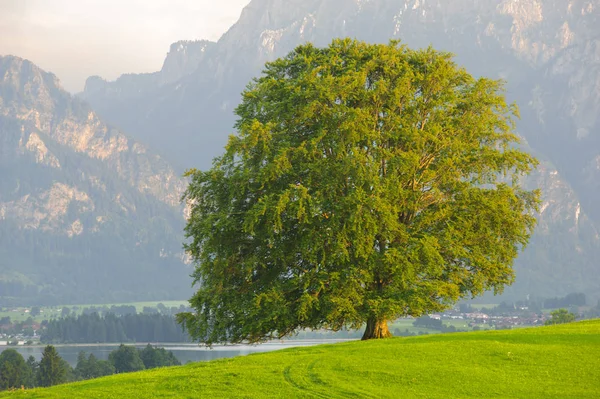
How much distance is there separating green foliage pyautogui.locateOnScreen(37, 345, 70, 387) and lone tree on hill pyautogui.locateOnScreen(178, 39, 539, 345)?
399ft

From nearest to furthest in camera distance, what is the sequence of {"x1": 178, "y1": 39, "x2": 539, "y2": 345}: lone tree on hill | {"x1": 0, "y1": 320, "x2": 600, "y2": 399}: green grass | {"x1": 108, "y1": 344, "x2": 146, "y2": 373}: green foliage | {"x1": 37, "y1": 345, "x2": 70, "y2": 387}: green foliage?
{"x1": 0, "y1": 320, "x2": 600, "y2": 399}: green grass
{"x1": 178, "y1": 39, "x2": 539, "y2": 345}: lone tree on hill
{"x1": 37, "y1": 345, "x2": 70, "y2": 387}: green foliage
{"x1": 108, "y1": 344, "x2": 146, "y2": 373}: green foliage

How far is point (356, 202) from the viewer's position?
140ft

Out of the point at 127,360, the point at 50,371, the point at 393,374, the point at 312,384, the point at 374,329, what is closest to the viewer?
the point at 312,384

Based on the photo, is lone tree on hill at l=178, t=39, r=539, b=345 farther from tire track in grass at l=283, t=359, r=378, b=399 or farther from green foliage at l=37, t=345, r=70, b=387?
green foliage at l=37, t=345, r=70, b=387

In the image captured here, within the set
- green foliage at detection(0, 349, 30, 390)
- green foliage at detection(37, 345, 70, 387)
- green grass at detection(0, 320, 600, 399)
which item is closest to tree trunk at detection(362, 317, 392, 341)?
green grass at detection(0, 320, 600, 399)

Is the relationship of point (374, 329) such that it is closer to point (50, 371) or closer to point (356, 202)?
point (356, 202)

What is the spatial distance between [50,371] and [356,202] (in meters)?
133

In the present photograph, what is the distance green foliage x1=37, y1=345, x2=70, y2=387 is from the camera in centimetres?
15962

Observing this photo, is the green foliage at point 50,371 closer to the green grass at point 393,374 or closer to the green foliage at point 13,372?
the green foliage at point 13,372

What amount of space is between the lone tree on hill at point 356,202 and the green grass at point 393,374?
6.62 metres

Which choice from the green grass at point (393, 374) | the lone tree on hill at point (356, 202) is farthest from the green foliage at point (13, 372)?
the green grass at point (393, 374)

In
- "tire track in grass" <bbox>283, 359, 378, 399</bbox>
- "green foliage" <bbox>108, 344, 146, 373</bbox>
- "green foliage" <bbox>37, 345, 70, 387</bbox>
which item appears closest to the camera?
"tire track in grass" <bbox>283, 359, 378, 399</bbox>

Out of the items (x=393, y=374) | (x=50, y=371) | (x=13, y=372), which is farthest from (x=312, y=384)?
(x=50, y=371)

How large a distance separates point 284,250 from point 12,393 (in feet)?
57.0
